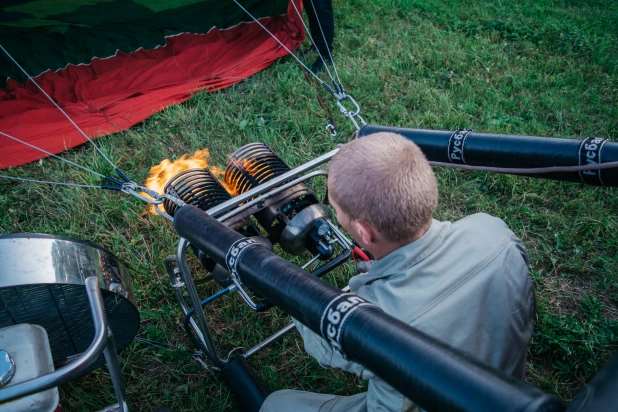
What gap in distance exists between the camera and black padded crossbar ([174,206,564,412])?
74 cm

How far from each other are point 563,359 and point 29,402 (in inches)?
91.4

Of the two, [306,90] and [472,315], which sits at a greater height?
[306,90]

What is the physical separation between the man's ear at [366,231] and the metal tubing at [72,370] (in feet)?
2.51

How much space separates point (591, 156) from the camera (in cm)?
150

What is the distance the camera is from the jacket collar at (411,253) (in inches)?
51.8

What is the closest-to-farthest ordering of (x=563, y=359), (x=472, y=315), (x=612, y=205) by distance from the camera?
(x=472, y=315) < (x=563, y=359) < (x=612, y=205)

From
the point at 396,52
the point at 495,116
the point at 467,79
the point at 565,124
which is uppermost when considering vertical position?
the point at 396,52

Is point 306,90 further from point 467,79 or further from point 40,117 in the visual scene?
point 40,117

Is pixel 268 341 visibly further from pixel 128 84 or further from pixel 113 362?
pixel 128 84

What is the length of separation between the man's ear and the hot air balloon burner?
1.97 ft

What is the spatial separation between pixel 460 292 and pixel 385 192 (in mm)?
350

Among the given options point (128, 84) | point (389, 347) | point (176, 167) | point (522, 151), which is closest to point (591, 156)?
point (522, 151)

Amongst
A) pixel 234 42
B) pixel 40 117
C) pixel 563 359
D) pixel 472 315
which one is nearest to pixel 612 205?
pixel 563 359

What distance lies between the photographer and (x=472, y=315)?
1247 mm
